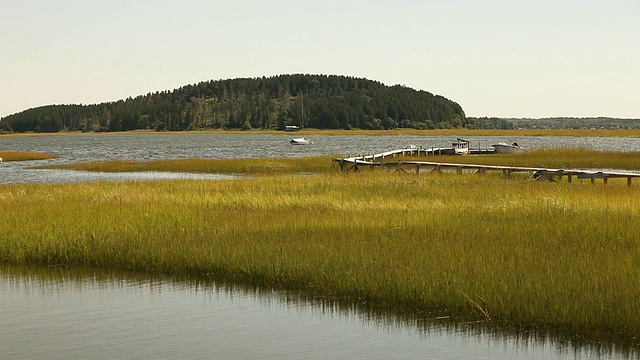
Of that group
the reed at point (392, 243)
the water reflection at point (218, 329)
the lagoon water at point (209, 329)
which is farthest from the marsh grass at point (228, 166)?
the lagoon water at point (209, 329)

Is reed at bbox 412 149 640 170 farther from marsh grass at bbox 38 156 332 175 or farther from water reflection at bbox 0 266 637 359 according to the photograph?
water reflection at bbox 0 266 637 359

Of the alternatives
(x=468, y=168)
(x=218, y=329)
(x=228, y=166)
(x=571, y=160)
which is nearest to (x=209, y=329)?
(x=218, y=329)

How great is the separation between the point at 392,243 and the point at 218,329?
6186mm

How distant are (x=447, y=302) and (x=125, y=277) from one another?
852cm

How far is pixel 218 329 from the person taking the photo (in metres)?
15.6

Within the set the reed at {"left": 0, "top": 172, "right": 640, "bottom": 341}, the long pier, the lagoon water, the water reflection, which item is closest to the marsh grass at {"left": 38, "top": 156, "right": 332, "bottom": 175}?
the long pier

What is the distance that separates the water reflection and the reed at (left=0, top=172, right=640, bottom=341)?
687 millimetres

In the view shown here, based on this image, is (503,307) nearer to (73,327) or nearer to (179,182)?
(73,327)

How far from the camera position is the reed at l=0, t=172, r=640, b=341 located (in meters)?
15.4

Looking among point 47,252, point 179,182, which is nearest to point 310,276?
point 47,252

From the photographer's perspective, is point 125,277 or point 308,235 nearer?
point 125,277

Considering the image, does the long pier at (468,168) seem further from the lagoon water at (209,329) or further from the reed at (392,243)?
the lagoon water at (209,329)

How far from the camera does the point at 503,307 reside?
15.1m

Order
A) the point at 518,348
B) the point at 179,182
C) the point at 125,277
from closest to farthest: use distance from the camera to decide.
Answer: the point at 518,348 < the point at 125,277 < the point at 179,182
